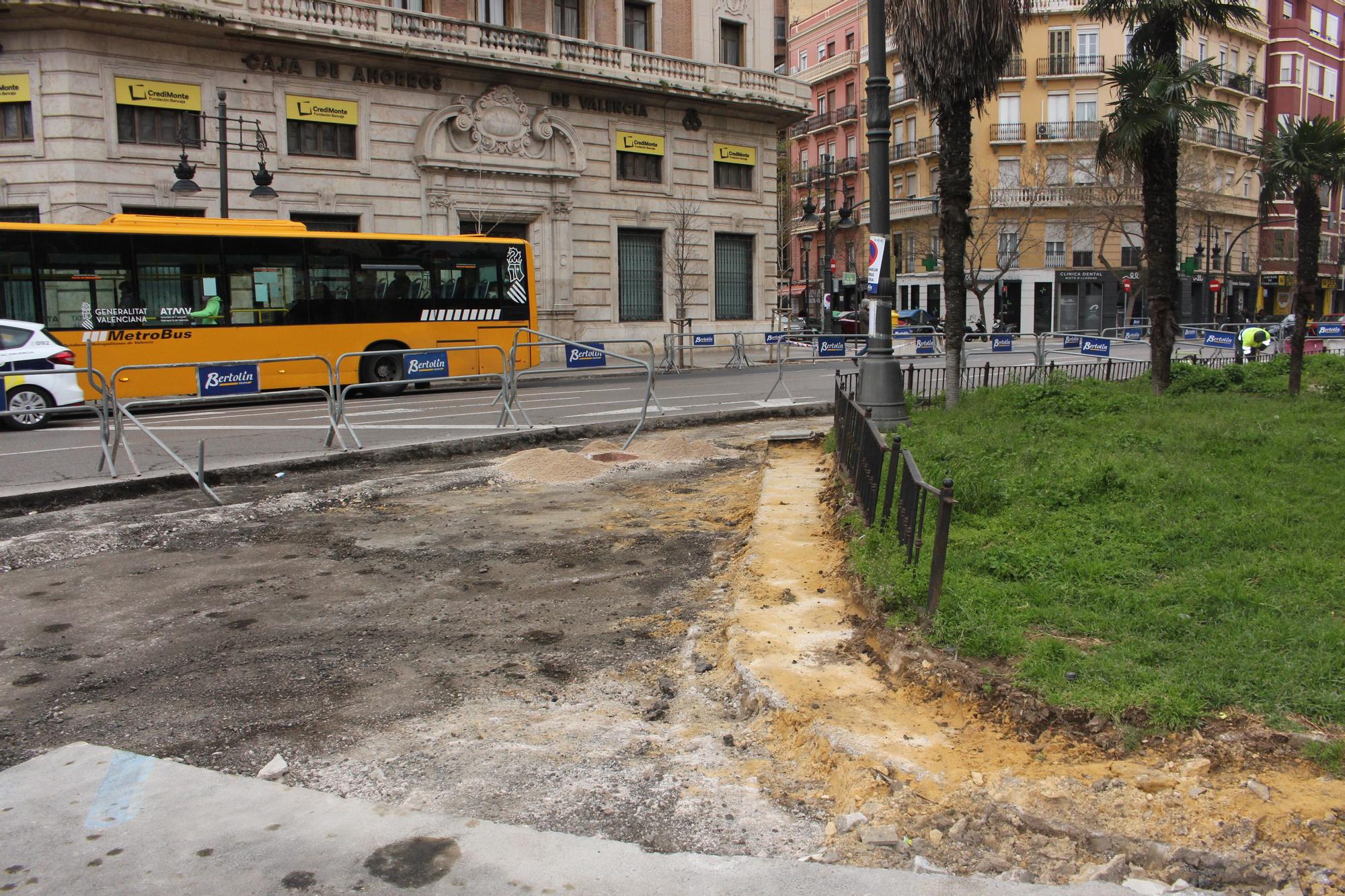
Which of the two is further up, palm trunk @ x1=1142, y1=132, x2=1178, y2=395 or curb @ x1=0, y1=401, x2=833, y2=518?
palm trunk @ x1=1142, y1=132, x2=1178, y2=395

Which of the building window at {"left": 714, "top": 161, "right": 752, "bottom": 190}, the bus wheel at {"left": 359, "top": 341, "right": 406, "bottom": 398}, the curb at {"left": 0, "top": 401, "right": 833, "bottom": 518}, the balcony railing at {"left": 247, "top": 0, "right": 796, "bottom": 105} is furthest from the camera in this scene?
the building window at {"left": 714, "top": 161, "right": 752, "bottom": 190}

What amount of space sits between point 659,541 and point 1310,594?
4.66m

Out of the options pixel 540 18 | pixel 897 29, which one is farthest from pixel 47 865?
pixel 540 18

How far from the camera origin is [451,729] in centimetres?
474

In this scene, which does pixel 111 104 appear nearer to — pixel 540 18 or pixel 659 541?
pixel 540 18

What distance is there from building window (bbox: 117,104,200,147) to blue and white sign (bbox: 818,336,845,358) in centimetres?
1661

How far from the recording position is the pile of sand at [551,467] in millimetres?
11648

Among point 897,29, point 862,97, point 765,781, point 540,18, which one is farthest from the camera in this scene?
point 862,97

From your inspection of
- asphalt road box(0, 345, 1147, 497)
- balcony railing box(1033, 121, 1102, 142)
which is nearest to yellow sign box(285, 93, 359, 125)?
asphalt road box(0, 345, 1147, 497)

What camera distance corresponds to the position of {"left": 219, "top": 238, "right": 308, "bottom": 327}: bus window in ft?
66.8

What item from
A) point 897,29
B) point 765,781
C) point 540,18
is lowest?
point 765,781

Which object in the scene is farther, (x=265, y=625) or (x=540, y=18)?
(x=540, y=18)

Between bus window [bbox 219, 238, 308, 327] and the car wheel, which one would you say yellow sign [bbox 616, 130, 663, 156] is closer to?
bus window [bbox 219, 238, 308, 327]

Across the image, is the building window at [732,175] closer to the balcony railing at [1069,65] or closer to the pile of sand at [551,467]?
the pile of sand at [551,467]
